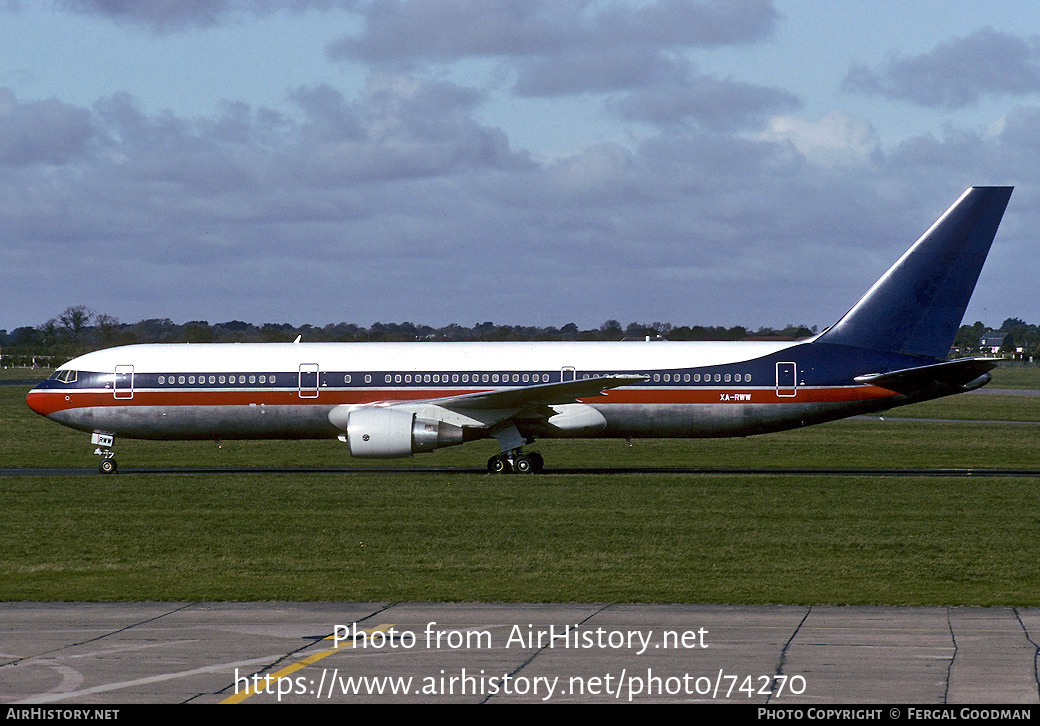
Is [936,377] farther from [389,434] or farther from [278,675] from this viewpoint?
[278,675]

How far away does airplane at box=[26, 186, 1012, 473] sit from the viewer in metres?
33.8

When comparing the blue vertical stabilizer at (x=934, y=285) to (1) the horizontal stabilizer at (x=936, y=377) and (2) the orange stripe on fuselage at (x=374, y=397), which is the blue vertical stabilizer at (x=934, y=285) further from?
(2) the orange stripe on fuselage at (x=374, y=397)

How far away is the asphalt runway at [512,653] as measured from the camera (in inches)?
419

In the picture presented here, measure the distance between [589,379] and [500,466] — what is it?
3771 millimetres

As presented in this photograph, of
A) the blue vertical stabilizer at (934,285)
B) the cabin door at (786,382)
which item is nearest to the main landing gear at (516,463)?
the cabin door at (786,382)

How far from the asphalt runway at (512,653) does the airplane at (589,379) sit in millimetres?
18508

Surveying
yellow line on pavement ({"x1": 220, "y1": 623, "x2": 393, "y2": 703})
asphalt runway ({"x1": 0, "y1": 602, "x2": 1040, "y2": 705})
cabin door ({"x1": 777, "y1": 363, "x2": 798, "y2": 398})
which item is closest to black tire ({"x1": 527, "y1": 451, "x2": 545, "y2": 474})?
cabin door ({"x1": 777, "y1": 363, "x2": 798, "y2": 398})

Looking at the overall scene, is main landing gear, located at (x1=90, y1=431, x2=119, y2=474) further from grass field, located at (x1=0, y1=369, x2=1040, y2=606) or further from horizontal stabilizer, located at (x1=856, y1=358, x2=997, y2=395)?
horizontal stabilizer, located at (x1=856, y1=358, x2=997, y2=395)

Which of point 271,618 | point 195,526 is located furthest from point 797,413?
point 271,618

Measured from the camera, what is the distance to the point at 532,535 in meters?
22.0

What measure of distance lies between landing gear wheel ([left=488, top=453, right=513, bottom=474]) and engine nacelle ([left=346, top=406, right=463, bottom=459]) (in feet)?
6.91
